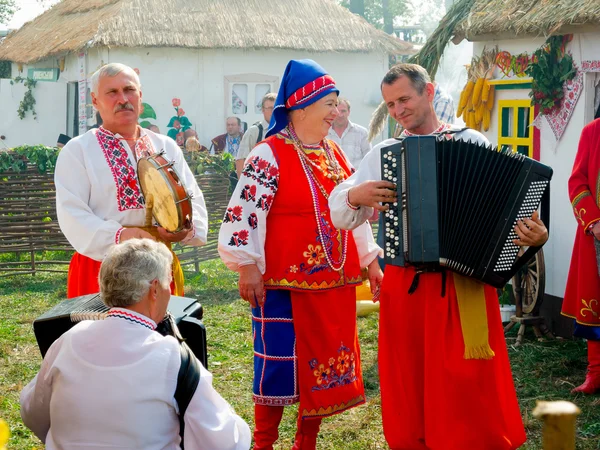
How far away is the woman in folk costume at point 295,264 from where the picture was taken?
187 inches

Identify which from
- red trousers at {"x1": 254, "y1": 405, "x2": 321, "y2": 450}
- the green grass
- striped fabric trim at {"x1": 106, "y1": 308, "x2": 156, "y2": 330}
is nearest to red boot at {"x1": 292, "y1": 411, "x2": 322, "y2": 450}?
red trousers at {"x1": 254, "y1": 405, "x2": 321, "y2": 450}

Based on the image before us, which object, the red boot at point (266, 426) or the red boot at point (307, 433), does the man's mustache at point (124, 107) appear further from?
the red boot at point (307, 433)

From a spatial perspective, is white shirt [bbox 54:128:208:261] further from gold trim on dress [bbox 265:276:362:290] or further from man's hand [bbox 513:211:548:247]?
man's hand [bbox 513:211:548:247]

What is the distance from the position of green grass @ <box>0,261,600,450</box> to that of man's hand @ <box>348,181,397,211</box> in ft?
6.00

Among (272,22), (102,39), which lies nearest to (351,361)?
(102,39)

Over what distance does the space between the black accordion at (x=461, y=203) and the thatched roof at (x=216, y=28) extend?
1701 centimetres

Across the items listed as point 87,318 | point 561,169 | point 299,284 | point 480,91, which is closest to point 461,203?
point 299,284

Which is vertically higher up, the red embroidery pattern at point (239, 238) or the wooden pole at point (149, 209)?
the wooden pole at point (149, 209)

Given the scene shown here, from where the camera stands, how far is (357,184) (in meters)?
4.38

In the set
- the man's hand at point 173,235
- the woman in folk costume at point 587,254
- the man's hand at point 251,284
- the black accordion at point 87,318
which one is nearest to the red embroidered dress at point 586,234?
the woman in folk costume at point 587,254

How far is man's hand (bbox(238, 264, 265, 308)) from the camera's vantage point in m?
4.64

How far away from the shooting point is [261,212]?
475cm

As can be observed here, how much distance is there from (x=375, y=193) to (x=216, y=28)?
59.7 feet

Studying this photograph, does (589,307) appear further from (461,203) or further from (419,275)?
(461,203)
